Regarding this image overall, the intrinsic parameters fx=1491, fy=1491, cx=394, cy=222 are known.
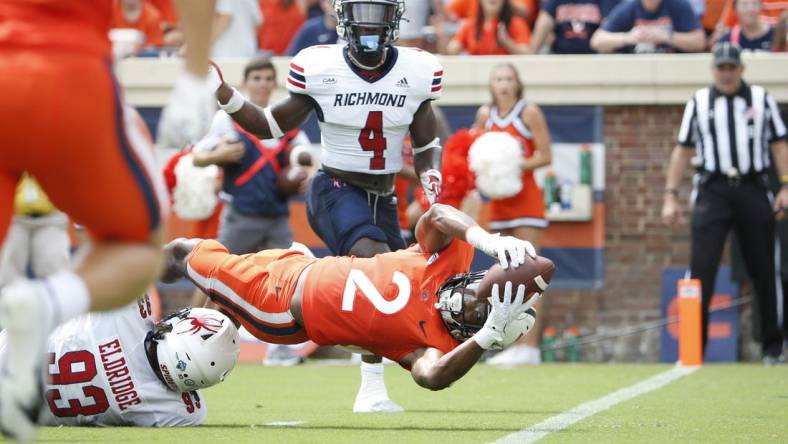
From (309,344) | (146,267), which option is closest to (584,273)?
(309,344)

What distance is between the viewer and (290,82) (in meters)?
7.95

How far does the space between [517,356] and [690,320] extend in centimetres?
154

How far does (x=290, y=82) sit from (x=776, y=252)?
5659 mm

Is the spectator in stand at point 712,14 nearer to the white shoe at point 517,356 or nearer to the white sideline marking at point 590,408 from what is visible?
the white shoe at point 517,356

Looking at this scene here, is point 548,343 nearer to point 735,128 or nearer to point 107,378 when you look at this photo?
point 735,128

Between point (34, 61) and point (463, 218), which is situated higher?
point (34, 61)

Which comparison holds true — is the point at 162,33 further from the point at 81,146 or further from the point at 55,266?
the point at 81,146

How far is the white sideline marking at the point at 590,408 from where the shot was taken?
6219mm

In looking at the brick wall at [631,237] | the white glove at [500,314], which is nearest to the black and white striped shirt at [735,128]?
the brick wall at [631,237]

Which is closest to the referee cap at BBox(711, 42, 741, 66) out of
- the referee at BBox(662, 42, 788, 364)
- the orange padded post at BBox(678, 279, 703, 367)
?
the referee at BBox(662, 42, 788, 364)

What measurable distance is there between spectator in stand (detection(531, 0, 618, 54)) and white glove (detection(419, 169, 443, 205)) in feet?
19.6

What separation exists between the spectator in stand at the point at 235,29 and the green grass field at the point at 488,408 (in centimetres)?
389

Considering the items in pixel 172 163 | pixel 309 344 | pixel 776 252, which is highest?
pixel 172 163

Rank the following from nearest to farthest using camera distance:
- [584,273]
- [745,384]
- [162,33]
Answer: [745,384] → [584,273] → [162,33]
